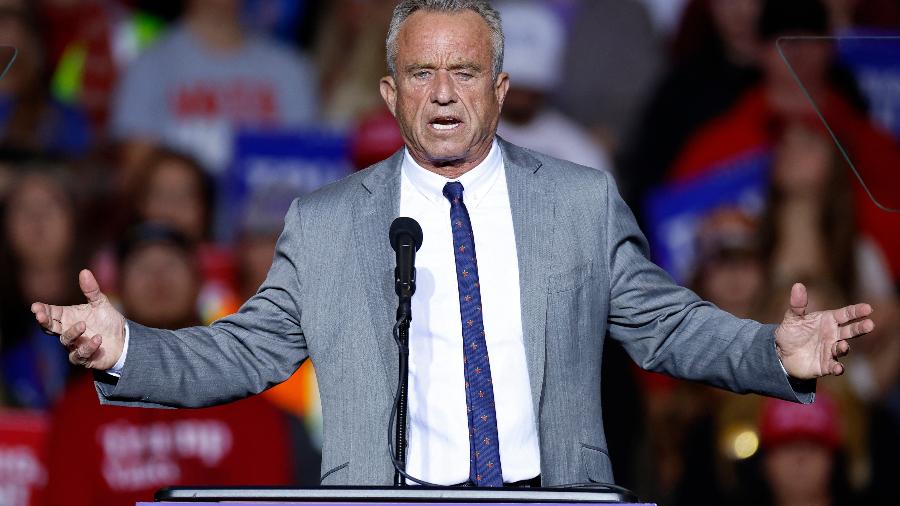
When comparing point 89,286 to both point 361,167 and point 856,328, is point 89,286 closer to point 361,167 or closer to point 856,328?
point 856,328

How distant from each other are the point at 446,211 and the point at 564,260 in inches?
10.2

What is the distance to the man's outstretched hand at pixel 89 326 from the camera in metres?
2.60

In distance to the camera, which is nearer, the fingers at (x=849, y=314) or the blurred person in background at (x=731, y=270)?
the fingers at (x=849, y=314)

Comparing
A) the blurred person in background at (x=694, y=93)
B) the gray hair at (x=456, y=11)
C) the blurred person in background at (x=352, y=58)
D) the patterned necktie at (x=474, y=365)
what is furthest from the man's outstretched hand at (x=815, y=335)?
the blurred person in background at (x=352, y=58)

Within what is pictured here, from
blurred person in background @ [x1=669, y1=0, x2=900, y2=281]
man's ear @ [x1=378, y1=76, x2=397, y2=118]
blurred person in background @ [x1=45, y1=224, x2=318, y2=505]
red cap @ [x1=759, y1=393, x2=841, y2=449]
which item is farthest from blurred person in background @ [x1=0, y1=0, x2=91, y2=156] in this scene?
man's ear @ [x1=378, y1=76, x2=397, y2=118]

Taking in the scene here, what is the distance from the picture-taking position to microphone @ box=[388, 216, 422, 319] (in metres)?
2.59

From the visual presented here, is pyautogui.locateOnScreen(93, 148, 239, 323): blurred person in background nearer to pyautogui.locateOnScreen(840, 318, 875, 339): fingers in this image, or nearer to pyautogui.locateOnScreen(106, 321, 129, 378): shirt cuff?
pyautogui.locateOnScreen(106, 321, 129, 378): shirt cuff

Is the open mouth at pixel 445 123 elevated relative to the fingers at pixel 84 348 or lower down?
elevated

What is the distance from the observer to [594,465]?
112 inches

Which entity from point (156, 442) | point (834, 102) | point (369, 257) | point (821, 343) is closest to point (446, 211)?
point (369, 257)

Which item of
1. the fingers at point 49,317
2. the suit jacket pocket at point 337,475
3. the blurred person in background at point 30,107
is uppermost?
the blurred person in background at point 30,107

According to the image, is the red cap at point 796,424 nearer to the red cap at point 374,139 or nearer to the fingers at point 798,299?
the red cap at point 374,139

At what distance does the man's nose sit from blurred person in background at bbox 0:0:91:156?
12.0 ft

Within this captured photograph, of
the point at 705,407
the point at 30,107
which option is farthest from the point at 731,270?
the point at 30,107
